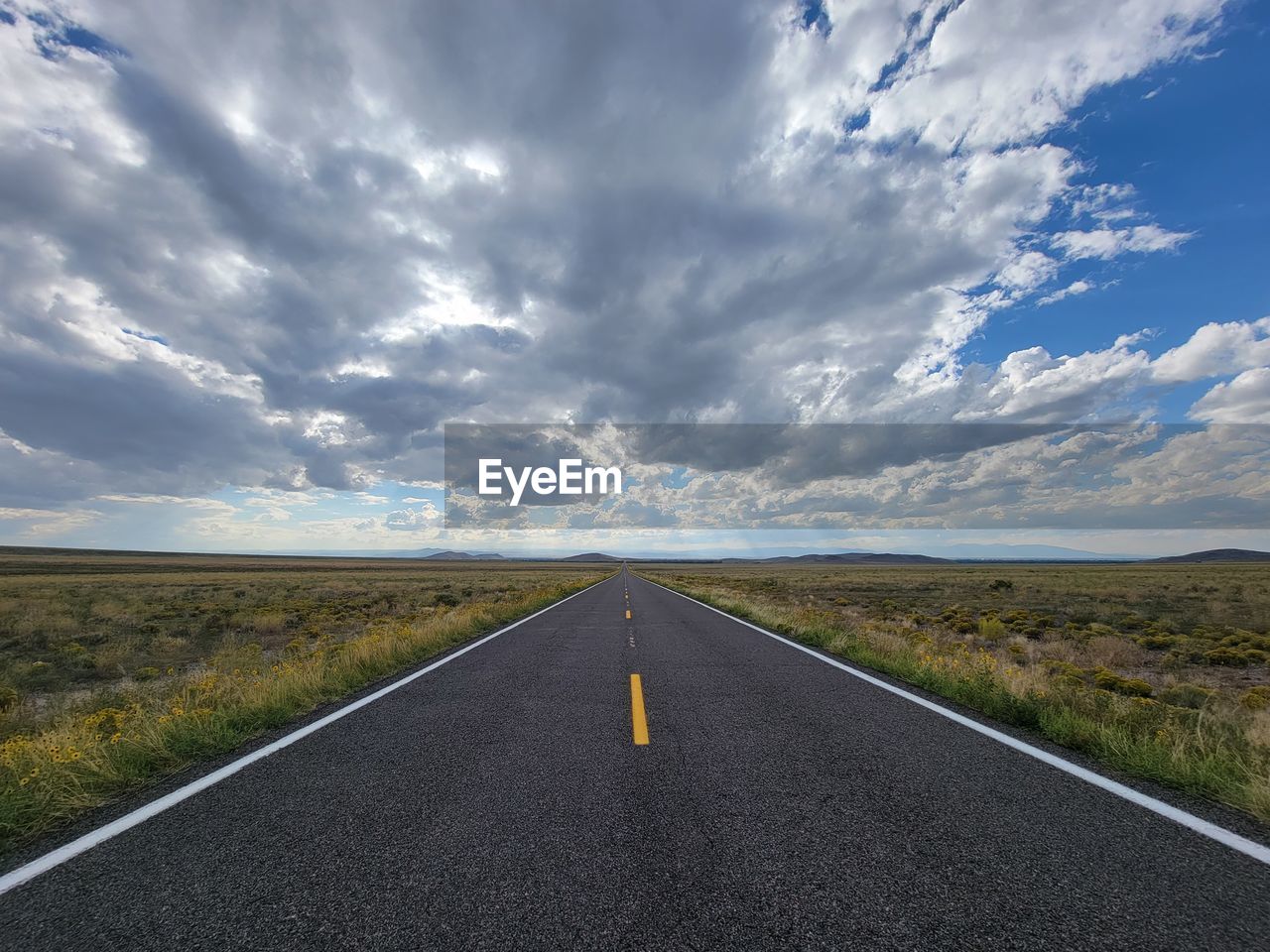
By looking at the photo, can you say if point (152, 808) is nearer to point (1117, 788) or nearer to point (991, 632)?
point (1117, 788)

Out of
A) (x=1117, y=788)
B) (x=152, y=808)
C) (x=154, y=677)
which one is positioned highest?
(x=152, y=808)

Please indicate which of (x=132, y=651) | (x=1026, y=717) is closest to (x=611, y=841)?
(x=1026, y=717)

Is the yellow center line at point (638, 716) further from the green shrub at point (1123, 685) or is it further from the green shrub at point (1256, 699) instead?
the green shrub at point (1256, 699)

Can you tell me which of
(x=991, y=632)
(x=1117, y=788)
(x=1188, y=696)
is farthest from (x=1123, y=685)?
(x=991, y=632)

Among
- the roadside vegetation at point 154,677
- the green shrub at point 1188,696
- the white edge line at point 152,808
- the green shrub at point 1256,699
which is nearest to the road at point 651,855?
the white edge line at point 152,808

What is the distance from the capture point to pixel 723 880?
9.74ft

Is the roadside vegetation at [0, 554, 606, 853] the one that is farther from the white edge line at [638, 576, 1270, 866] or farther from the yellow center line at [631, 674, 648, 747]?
the white edge line at [638, 576, 1270, 866]

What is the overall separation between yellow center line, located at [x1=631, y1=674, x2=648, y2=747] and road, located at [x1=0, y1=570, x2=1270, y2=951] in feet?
0.44

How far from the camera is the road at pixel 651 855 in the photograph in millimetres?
2600

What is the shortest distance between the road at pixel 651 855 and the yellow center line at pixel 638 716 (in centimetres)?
13

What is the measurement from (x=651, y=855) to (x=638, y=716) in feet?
10.0

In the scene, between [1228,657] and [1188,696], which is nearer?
[1188,696]

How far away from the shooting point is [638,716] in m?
6.26

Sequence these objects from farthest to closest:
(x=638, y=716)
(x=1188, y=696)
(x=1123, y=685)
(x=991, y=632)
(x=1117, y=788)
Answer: (x=991, y=632) < (x=1123, y=685) < (x=1188, y=696) < (x=638, y=716) < (x=1117, y=788)
